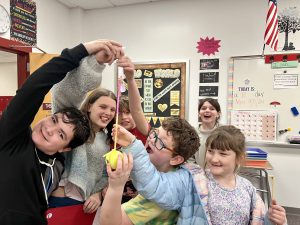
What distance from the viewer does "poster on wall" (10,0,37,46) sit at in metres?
3.07

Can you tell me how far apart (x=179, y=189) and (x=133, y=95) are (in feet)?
1.85

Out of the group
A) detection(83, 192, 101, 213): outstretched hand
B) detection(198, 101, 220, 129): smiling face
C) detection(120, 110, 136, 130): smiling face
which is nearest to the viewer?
detection(83, 192, 101, 213): outstretched hand

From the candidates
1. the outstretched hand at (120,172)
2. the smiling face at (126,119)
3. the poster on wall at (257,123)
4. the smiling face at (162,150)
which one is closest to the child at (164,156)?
the smiling face at (162,150)

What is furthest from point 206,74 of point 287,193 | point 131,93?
point 131,93

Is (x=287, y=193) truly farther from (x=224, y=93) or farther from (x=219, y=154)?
(x=219, y=154)

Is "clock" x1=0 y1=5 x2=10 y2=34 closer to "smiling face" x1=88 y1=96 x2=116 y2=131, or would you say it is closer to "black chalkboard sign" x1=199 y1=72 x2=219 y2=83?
"smiling face" x1=88 y1=96 x2=116 y2=131

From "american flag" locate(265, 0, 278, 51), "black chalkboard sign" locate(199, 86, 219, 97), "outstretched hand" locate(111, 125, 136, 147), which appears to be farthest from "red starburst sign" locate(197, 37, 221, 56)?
"outstretched hand" locate(111, 125, 136, 147)

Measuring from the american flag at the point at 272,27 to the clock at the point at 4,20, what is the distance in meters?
3.07

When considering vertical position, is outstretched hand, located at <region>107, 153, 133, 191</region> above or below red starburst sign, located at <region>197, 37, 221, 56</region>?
below

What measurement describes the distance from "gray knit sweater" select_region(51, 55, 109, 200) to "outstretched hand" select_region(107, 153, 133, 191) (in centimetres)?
38

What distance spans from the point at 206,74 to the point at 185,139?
9.30ft

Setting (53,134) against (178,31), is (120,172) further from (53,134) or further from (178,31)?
(178,31)

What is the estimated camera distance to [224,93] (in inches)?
146

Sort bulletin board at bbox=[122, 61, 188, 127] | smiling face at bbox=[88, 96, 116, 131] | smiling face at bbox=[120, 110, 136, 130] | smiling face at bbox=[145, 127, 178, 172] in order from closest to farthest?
smiling face at bbox=[145, 127, 178, 172], smiling face at bbox=[88, 96, 116, 131], smiling face at bbox=[120, 110, 136, 130], bulletin board at bbox=[122, 61, 188, 127]
